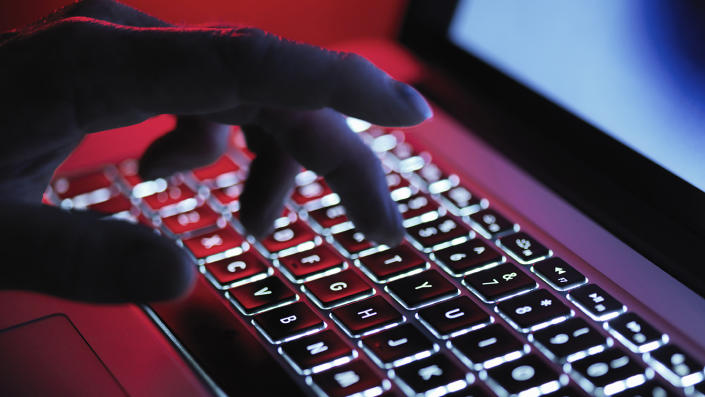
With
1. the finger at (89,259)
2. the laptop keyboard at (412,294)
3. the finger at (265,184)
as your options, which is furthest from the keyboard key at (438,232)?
the finger at (89,259)

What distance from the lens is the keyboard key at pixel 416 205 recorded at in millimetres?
588

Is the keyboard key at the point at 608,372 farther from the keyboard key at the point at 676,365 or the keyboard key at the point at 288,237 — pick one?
the keyboard key at the point at 288,237

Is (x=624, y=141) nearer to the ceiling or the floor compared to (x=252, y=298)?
nearer to the ceiling

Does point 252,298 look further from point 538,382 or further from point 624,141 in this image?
point 624,141

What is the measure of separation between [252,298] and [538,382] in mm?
204

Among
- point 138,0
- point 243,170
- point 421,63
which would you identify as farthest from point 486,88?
point 138,0

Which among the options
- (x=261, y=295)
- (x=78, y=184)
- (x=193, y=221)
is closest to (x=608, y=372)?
(x=261, y=295)

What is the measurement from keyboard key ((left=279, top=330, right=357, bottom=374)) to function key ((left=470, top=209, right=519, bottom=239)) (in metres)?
0.17

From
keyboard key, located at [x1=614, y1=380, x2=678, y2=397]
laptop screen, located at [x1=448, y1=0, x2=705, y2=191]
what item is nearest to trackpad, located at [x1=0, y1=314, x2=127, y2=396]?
keyboard key, located at [x1=614, y1=380, x2=678, y2=397]

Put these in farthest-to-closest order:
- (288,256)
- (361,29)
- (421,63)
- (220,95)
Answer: (361,29) < (421,63) < (288,256) < (220,95)

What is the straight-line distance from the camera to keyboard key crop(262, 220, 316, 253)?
0.55 metres

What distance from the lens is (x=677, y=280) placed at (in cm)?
52

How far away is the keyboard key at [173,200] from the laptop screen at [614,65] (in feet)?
1.07

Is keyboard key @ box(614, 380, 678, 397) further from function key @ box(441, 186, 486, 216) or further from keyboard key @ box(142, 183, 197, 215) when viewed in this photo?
keyboard key @ box(142, 183, 197, 215)
